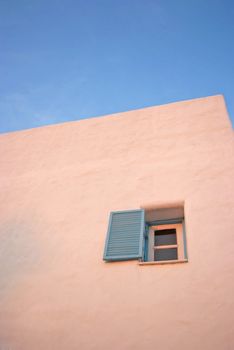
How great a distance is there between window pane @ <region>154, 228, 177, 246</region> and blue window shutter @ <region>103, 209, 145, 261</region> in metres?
0.47

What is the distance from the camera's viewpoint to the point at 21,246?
5.32 meters

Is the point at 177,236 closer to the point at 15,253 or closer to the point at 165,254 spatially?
the point at 165,254

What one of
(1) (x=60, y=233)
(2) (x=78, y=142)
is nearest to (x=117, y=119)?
(2) (x=78, y=142)

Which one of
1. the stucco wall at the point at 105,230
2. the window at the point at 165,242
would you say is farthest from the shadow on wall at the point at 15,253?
the window at the point at 165,242

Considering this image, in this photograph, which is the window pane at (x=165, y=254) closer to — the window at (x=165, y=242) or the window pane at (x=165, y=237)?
the window at (x=165, y=242)

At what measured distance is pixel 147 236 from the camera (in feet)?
16.9

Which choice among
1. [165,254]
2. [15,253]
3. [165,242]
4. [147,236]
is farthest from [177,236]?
[15,253]

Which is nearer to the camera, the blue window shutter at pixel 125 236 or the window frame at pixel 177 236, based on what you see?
the blue window shutter at pixel 125 236

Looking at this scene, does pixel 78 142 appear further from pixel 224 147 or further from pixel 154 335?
pixel 154 335

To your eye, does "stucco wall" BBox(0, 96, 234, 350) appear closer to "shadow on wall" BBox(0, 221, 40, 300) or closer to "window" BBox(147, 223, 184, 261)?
"shadow on wall" BBox(0, 221, 40, 300)

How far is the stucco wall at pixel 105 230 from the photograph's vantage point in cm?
382

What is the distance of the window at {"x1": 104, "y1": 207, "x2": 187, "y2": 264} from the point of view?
182 inches

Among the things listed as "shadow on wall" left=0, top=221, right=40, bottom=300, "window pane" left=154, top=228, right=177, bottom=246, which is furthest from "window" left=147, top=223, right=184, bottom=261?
"shadow on wall" left=0, top=221, right=40, bottom=300

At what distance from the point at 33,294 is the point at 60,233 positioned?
107 cm
